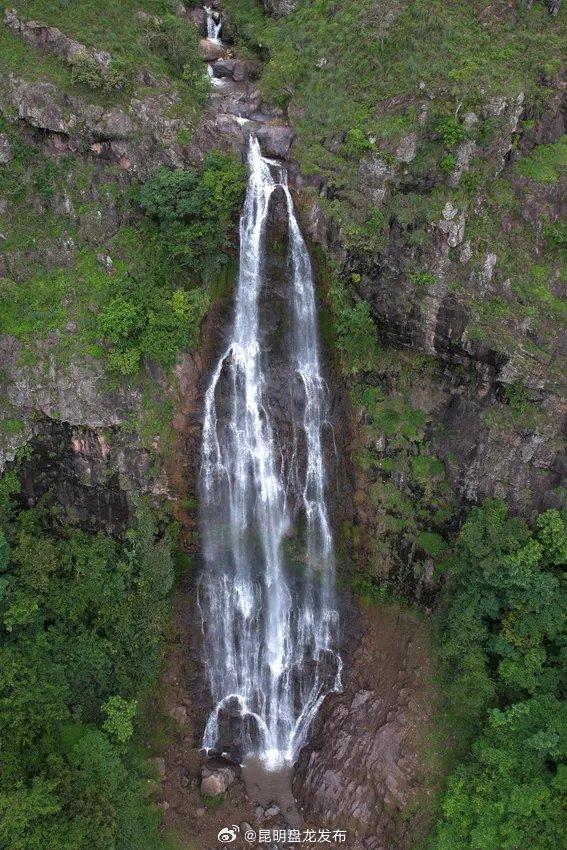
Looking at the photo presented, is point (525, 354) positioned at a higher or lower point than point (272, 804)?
higher

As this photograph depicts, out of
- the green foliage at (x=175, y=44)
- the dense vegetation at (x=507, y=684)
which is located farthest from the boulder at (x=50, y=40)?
the dense vegetation at (x=507, y=684)

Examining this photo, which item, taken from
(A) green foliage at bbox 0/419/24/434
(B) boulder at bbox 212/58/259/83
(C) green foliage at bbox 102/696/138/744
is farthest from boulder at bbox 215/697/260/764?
(B) boulder at bbox 212/58/259/83

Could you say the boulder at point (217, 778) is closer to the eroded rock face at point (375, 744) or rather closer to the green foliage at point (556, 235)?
the eroded rock face at point (375, 744)

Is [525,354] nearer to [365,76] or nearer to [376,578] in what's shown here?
[376,578]

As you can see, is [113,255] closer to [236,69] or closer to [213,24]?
[236,69]

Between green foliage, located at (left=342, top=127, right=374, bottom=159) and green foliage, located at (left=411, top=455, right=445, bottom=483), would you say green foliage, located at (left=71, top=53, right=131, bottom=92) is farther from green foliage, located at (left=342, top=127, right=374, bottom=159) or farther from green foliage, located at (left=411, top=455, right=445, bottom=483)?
green foliage, located at (left=411, top=455, right=445, bottom=483)

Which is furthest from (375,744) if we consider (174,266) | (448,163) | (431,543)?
(448,163)

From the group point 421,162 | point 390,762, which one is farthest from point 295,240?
point 390,762
